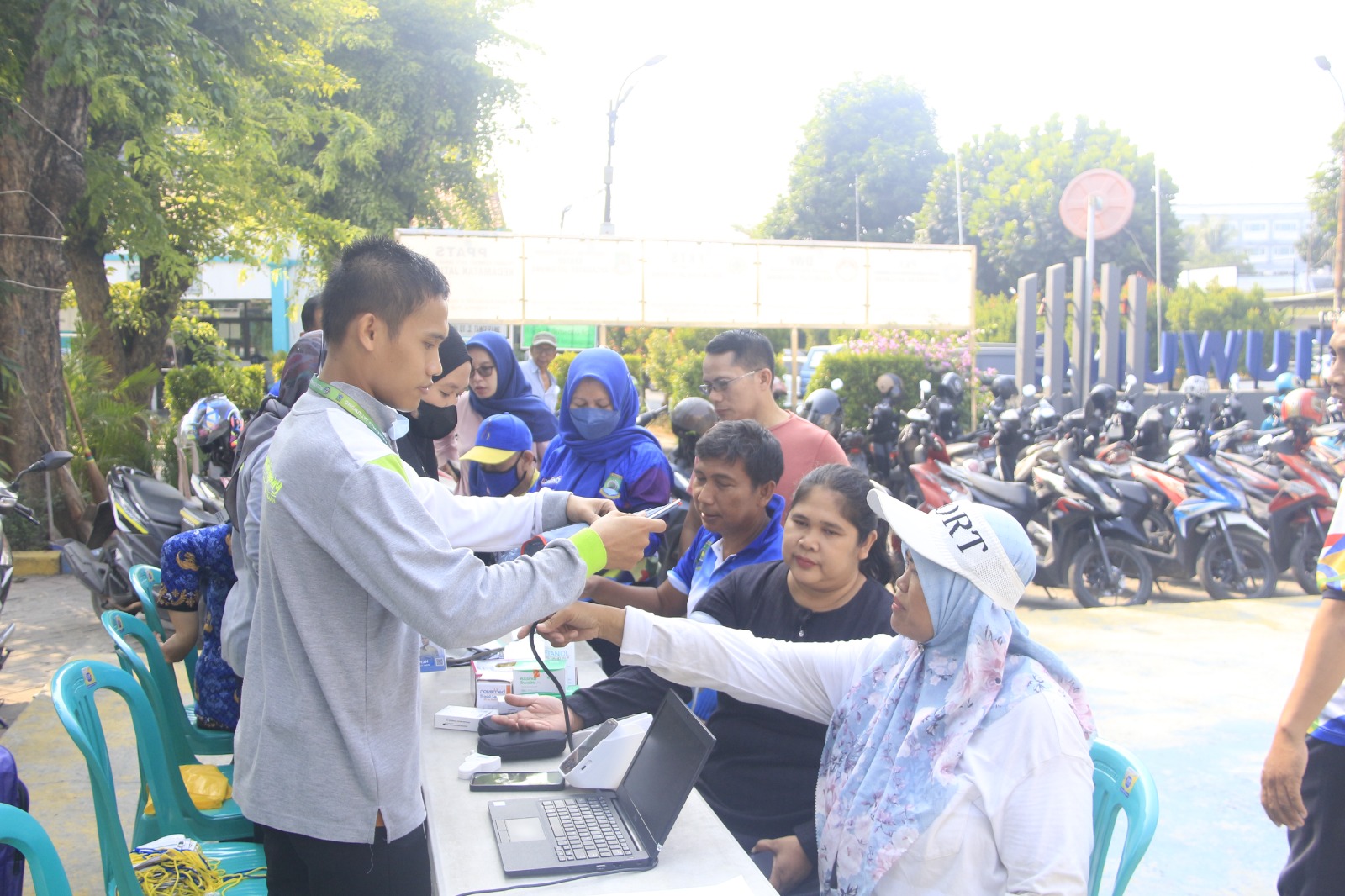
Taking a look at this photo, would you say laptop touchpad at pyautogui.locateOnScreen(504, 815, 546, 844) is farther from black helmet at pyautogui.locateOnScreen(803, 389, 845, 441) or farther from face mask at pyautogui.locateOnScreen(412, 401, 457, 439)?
black helmet at pyautogui.locateOnScreen(803, 389, 845, 441)

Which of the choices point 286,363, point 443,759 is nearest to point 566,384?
point 286,363

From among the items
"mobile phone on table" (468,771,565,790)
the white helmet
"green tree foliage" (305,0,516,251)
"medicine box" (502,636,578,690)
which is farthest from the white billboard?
"mobile phone on table" (468,771,565,790)

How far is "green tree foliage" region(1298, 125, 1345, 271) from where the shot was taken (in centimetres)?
3055

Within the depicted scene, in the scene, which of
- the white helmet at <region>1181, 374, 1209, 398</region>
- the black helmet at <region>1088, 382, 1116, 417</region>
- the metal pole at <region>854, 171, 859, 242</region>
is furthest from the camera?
the metal pole at <region>854, 171, 859, 242</region>

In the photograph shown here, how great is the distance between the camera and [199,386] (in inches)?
489

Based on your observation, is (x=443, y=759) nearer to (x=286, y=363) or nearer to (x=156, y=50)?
(x=286, y=363)

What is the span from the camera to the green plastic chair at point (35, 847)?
1671 millimetres

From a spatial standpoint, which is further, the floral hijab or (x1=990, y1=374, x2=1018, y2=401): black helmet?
(x1=990, y1=374, x2=1018, y2=401): black helmet

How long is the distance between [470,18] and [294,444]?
58.1ft

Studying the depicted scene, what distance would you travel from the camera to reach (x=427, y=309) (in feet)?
6.12

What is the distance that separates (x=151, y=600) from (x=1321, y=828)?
11.1ft

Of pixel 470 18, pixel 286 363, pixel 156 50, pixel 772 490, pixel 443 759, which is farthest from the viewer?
pixel 470 18

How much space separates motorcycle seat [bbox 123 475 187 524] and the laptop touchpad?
4492mm

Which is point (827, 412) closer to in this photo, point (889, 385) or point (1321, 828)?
point (889, 385)
